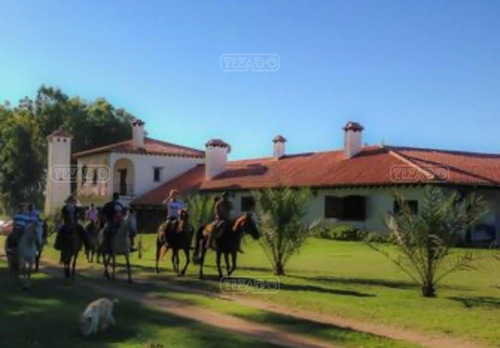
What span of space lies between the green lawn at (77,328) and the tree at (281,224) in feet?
19.9

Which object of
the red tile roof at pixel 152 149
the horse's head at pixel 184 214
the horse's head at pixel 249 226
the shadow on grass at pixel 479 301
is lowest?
the shadow on grass at pixel 479 301

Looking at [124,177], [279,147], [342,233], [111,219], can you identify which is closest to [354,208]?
[342,233]

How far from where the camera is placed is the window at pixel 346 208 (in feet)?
117

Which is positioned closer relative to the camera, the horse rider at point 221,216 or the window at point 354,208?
the horse rider at point 221,216

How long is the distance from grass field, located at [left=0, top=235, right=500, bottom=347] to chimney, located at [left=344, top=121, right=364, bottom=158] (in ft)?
56.7

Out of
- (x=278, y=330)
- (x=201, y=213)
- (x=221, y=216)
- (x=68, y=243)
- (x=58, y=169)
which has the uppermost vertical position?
(x=58, y=169)

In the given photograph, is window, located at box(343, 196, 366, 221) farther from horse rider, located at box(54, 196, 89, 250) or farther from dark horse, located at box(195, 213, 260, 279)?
horse rider, located at box(54, 196, 89, 250)

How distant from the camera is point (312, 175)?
39844 millimetres

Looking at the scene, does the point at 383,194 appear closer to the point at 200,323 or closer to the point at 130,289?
the point at 130,289

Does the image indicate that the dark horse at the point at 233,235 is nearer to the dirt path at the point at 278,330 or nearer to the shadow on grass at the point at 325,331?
the dirt path at the point at 278,330

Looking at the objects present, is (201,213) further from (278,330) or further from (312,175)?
(312,175)

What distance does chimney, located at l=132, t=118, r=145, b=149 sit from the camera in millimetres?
50969

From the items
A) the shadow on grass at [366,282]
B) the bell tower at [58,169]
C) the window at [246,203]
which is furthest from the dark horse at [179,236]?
the bell tower at [58,169]

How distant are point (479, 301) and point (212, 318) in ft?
19.1
